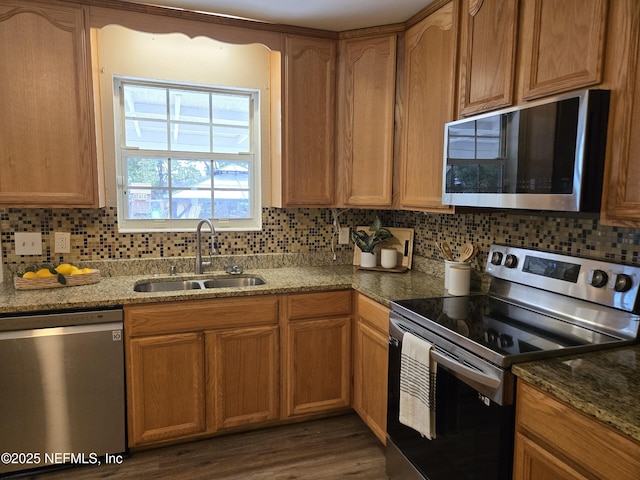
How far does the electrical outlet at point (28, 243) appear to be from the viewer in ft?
7.91

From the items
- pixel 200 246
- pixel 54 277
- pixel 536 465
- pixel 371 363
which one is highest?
pixel 200 246

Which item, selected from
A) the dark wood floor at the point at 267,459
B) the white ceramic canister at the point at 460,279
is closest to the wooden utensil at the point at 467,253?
the white ceramic canister at the point at 460,279

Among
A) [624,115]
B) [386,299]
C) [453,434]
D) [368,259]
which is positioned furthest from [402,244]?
[624,115]

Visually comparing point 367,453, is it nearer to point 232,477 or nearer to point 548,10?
point 232,477

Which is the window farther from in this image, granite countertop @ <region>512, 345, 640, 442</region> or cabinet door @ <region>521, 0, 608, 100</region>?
granite countertop @ <region>512, 345, 640, 442</region>

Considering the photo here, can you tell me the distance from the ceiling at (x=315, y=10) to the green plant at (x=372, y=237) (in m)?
1.23

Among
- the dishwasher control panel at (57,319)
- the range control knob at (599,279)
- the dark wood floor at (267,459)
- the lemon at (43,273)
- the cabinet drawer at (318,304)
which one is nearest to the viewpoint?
the range control knob at (599,279)

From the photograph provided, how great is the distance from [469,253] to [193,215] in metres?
1.76

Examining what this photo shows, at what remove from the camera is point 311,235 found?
3010 millimetres

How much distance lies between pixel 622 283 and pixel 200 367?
194 centimetres

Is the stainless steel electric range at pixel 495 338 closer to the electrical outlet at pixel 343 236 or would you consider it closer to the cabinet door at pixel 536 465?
the cabinet door at pixel 536 465

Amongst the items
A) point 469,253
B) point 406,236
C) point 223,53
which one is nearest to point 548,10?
point 469,253

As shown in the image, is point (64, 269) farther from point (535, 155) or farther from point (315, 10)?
point (535, 155)

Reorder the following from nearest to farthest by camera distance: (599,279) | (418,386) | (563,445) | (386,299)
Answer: (563,445), (599,279), (418,386), (386,299)
